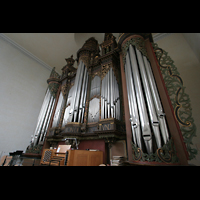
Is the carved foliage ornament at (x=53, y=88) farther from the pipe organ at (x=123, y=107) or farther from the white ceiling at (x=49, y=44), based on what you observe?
the white ceiling at (x=49, y=44)

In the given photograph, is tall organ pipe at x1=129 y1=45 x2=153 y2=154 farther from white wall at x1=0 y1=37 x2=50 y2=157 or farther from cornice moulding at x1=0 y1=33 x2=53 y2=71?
cornice moulding at x1=0 y1=33 x2=53 y2=71

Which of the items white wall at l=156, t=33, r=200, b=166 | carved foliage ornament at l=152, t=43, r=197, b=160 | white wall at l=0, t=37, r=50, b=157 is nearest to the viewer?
carved foliage ornament at l=152, t=43, r=197, b=160

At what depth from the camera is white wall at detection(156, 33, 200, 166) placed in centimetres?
362

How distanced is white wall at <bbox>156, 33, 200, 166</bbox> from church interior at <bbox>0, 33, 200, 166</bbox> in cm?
3

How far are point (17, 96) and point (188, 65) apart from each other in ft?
28.0

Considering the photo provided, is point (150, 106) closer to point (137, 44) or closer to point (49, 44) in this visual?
point (137, 44)

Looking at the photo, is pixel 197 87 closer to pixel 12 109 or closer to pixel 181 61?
pixel 181 61

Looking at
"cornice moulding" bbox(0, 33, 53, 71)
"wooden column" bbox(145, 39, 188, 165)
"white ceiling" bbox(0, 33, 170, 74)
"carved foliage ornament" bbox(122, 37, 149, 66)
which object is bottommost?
"wooden column" bbox(145, 39, 188, 165)

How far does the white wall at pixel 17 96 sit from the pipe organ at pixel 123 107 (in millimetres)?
1737

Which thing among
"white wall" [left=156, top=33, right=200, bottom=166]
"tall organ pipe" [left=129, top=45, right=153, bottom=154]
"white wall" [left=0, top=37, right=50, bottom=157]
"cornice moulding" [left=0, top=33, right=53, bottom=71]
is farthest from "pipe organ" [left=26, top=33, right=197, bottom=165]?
"cornice moulding" [left=0, top=33, right=53, bottom=71]

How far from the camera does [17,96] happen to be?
6.38 metres

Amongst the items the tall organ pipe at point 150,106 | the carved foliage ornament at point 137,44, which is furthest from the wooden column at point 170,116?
the carved foliage ornament at point 137,44

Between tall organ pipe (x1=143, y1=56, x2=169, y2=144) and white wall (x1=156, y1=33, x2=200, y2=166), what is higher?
white wall (x1=156, y1=33, x2=200, y2=166)

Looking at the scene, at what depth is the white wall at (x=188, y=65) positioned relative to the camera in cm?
362
